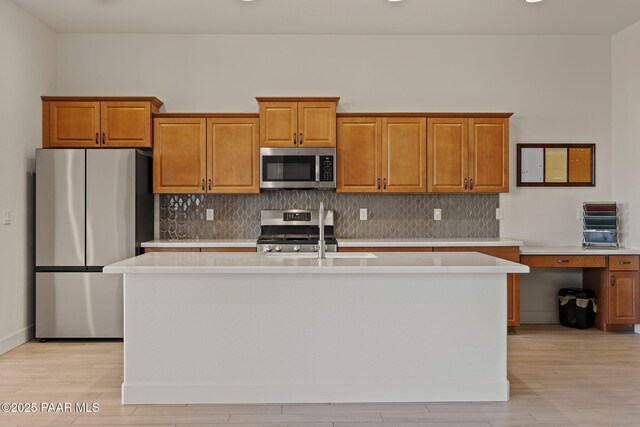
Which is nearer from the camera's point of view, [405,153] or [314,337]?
[314,337]

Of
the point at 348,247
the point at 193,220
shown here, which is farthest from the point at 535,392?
the point at 193,220

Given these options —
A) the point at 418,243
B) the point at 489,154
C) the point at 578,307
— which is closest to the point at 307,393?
the point at 418,243

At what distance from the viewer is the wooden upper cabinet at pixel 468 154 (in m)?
5.41

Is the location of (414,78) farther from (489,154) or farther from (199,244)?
(199,244)

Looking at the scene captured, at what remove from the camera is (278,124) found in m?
5.36

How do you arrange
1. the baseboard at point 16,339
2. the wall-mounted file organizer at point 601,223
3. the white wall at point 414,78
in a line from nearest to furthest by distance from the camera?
the baseboard at point 16,339 → the wall-mounted file organizer at point 601,223 → the white wall at point 414,78

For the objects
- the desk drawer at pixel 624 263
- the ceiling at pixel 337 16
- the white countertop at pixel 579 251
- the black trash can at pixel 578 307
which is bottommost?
the black trash can at pixel 578 307

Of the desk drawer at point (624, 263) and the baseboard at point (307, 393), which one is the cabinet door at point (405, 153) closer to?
the desk drawer at point (624, 263)

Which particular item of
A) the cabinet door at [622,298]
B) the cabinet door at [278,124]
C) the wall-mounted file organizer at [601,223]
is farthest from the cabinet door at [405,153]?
the cabinet door at [622,298]

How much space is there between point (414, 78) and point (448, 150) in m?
0.85

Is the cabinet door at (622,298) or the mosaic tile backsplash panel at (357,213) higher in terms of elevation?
the mosaic tile backsplash panel at (357,213)

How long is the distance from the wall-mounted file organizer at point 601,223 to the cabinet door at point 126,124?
13.8ft

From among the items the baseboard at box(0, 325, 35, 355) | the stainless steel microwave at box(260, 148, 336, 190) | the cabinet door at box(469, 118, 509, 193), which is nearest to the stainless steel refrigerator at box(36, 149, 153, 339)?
the baseboard at box(0, 325, 35, 355)

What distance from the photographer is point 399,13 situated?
5066mm
